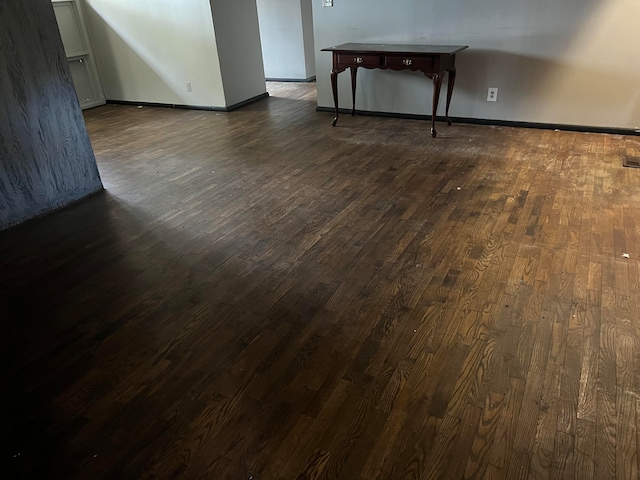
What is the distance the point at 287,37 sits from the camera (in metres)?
7.23

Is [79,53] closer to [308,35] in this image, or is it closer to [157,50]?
[157,50]

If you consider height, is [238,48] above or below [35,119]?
above

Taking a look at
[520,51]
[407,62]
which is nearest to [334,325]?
[407,62]

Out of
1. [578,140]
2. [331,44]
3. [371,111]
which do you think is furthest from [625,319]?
[331,44]

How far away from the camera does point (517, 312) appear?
81.7 inches

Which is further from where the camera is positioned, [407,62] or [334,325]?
[407,62]

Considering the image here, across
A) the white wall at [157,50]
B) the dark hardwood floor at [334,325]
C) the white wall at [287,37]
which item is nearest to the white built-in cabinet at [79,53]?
the white wall at [157,50]

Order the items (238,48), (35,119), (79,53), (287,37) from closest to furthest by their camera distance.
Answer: (35,119) → (238,48) → (79,53) → (287,37)

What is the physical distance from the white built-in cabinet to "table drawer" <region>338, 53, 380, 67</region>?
3.64 meters

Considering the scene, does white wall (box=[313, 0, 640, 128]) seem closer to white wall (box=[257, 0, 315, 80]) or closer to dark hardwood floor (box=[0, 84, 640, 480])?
dark hardwood floor (box=[0, 84, 640, 480])

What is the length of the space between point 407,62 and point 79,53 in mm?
4539

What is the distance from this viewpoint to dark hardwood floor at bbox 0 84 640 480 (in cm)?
151

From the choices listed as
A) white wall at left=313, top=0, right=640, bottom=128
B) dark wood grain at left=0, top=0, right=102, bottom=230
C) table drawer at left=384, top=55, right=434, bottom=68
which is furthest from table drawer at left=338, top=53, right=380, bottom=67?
dark wood grain at left=0, top=0, right=102, bottom=230

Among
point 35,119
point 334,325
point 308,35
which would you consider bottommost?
point 334,325
